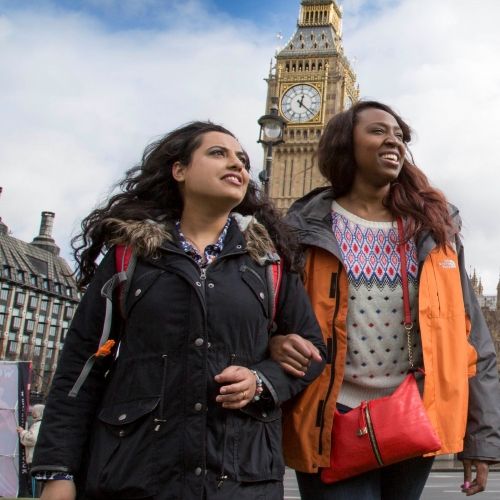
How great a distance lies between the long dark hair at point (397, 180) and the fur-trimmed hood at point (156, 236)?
694 millimetres

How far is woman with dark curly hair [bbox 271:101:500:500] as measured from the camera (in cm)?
313

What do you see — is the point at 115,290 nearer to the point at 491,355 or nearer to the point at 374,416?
the point at 374,416

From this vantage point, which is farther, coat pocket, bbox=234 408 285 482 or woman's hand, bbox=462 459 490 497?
woman's hand, bbox=462 459 490 497

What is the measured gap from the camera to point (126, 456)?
2566mm

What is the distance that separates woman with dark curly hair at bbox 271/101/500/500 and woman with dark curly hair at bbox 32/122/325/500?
22cm

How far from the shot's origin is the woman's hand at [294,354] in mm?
2830

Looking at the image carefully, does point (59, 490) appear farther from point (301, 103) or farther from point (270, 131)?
point (301, 103)

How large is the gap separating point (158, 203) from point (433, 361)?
1287 millimetres

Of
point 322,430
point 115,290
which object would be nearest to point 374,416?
point 322,430

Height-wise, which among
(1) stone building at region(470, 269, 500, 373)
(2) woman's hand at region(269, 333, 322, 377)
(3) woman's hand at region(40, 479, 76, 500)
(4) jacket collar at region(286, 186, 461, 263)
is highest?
(1) stone building at region(470, 269, 500, 373)

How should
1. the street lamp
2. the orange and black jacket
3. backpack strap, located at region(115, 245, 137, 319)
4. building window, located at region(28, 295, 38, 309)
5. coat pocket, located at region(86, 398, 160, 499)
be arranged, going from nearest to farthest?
coat pocket, located at region(86, 398, 160, 499)
backpack strap, located at region(115, 245, 137, 319)
the orange and black jacket
the street lamp
building window, located at region(28, 295, 38, 309)

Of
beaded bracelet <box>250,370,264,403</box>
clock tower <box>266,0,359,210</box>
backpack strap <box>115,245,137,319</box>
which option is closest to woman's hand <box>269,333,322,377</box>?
Result: beaded bracelet <box>250,370,264,403</box>

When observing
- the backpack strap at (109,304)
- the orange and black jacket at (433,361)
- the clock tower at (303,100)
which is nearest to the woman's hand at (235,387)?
the backpack strap at (109,304)

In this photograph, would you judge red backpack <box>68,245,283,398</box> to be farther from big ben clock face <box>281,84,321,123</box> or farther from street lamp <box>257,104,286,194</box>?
big ben clock face <box>281,84,321,123</box>
